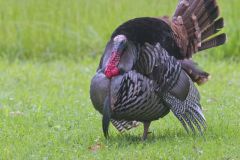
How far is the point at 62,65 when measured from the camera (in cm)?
1142

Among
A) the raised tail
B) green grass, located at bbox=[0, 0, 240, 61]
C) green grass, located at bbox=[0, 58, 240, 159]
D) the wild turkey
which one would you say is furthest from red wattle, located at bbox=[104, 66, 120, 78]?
green grass, located at bbox=[0, 0, 240, 61]

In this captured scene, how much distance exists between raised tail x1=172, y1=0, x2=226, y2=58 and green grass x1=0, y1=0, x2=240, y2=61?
433 centimetres

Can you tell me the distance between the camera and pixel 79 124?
773cm

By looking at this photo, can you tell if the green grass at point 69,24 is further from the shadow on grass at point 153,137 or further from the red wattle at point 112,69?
the red wattle at point 112,69

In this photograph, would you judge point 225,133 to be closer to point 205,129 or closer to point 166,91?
point 205,129

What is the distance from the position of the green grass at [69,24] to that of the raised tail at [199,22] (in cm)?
433

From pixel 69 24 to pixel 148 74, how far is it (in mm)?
6456

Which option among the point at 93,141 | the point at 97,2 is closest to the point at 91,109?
the point at 93,141

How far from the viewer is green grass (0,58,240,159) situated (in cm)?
643

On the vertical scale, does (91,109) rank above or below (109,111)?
below

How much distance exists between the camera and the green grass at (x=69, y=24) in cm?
1230

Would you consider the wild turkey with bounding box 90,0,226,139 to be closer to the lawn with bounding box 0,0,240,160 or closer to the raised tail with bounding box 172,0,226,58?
the raised tail with bounding box 172,0,226,58

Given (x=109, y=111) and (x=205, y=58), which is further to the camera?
(x=205, y=58)

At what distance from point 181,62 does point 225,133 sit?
2.73 feet
